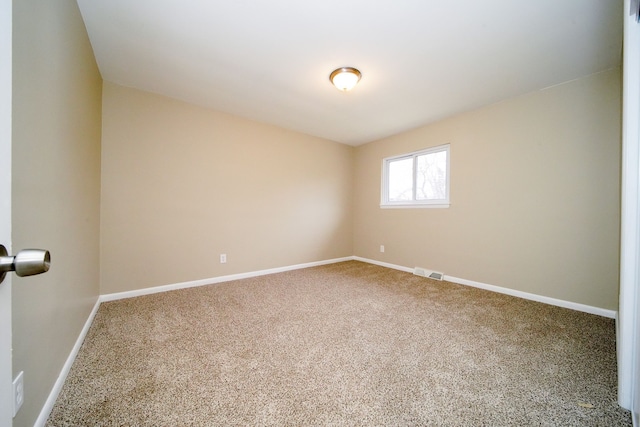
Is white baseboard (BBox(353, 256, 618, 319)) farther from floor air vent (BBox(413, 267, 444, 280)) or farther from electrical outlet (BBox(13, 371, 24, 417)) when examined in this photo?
electrical outlet (BBox(13, 371, 24, 417))

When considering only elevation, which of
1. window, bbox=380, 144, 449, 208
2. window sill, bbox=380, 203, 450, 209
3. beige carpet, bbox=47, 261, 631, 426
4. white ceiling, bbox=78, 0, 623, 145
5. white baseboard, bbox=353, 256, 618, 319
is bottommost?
beige carpet, bbox=47, 261, 631, 426

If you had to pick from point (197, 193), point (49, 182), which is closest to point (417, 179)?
point (197, 193)

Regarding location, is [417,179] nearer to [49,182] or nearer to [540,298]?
[540,298]

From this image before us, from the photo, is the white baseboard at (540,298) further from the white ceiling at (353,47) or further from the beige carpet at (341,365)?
the white ceiling at (353,47)

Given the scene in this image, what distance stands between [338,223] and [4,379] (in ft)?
13.9

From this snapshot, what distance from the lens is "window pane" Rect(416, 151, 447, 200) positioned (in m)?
3.47

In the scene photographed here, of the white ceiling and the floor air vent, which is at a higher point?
the white ceiling

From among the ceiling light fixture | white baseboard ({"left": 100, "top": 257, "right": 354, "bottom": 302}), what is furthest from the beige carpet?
the ceiling light fixture

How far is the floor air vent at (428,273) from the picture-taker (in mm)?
3342

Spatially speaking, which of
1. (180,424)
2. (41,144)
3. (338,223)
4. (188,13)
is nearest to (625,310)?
(180,424)

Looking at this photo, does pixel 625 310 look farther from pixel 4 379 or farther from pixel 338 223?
pixel 338 223

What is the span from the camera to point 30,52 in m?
0.99

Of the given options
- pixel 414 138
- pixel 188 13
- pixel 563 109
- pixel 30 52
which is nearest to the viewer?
pixel 30 52

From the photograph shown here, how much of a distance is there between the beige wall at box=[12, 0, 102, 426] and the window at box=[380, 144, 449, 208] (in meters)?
3.79
